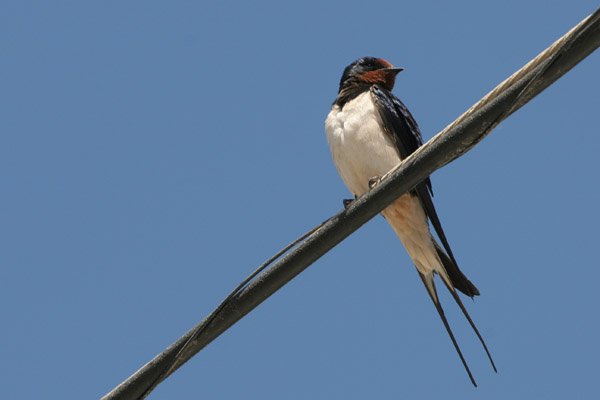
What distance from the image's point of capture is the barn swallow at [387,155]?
15.8 feet

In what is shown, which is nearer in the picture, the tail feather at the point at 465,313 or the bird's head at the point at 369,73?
the tail feather at the point at 465,313

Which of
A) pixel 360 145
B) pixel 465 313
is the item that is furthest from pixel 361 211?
pixel 360 145

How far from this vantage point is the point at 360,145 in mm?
5121

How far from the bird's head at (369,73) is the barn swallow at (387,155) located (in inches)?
9.3

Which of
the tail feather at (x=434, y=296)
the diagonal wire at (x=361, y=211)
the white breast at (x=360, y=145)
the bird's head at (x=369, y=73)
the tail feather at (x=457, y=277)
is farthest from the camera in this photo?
the bird's head at (x=369, y=73)

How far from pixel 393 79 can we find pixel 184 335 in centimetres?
347

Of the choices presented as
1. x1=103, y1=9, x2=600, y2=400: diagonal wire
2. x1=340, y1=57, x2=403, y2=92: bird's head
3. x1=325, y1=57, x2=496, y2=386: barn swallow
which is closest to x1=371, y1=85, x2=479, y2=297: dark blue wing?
x1=325, y1=57, x2=496, y2=386: barn swallow

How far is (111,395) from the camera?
Result: 3.06 metres

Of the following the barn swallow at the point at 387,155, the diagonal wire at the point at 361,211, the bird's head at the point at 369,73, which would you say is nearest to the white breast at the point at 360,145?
the barn swallow at the point at 387,155

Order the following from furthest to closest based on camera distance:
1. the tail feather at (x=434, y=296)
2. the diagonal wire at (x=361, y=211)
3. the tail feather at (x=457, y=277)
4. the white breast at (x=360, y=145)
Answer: the white breast at (x=360, y=145)
the tail feather at (x=457, y=277)
the tail feather at (x=434, y=296)
the diagonal wire at (x=361, y=211)

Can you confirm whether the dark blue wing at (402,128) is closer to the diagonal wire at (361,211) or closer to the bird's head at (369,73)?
the bird's head at (369,73)

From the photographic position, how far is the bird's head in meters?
5.92

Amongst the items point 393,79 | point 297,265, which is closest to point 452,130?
point 297,265

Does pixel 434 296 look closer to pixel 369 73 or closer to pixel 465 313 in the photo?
pixel 465 313
